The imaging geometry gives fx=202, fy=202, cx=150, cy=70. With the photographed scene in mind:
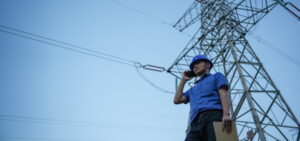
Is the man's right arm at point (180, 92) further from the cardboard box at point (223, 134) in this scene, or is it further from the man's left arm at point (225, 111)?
the cardboard box at point (223, 134)

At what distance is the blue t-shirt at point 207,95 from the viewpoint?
1787 millimetres

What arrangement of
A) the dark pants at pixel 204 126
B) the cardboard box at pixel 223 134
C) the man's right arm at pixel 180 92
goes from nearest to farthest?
the cardboard box at pixel 223 134
the dark pants at pixel 204 126
the man's right arm at pixel 180 92

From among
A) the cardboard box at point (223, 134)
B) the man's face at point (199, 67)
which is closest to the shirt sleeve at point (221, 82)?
the man's face at point (199, 67)

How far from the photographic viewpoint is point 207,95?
1858mm

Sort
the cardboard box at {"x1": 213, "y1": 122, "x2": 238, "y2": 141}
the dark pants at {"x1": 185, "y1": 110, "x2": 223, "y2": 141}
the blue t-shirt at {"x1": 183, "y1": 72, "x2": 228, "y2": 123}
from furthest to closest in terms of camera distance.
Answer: the blue t-shirt at {"x1": 183, "y1": 72, "x2": 228, "y2": 123} < the dark pants at {"x1": 185, "y1": 110, "x2": 223, "y2": 141} < the cardboard box at {"x1": 213, "y1": 122, "x2": 238, "y2": 141}

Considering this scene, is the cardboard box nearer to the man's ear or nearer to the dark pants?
the dark pants

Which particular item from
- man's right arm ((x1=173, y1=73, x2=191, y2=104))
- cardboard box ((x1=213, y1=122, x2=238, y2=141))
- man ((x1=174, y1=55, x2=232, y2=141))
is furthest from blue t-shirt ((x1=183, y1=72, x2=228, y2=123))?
cardboard box ((x1=213, y1=122, x2=238, y2=141))

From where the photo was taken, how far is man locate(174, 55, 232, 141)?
5.46 feet

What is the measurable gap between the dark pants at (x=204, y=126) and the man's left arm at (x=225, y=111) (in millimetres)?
85

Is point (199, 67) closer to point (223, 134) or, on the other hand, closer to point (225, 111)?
point (225, 111)

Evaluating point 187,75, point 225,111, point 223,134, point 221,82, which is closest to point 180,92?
point 187,75

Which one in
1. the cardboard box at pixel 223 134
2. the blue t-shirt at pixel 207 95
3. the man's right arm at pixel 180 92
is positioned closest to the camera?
the cardboard box at pixel 223 134

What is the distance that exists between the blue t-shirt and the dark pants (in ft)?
0.15

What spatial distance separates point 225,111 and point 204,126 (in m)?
0.21
